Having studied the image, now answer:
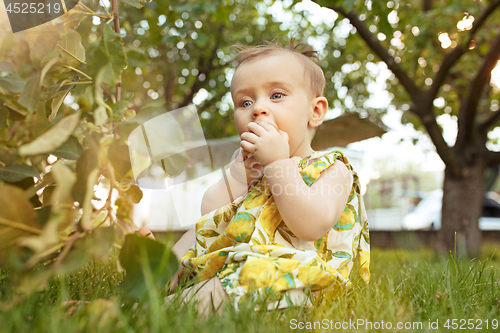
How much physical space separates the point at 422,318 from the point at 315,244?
15.1 inches

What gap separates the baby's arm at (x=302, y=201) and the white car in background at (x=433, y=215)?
393 inches

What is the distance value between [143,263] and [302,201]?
504 millimetres

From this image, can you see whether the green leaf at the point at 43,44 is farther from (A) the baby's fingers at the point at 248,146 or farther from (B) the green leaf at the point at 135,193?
(A) the baby's fingers at the point at 248,146

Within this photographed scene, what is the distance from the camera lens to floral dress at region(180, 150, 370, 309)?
3.28ft

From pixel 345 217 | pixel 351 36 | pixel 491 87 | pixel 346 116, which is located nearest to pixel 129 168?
pixel 345 217

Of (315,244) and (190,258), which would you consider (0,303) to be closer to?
(190,258)

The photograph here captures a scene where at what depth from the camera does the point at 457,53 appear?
3.67 metres

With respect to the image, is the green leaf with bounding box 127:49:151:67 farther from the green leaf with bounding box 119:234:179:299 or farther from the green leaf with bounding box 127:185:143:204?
the green leaf with bounding box 119:234:179:299

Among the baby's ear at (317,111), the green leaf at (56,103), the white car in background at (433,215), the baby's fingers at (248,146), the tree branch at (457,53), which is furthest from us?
the white car in background at (433,215)

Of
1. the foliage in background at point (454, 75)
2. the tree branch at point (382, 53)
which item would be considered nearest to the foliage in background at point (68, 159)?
the foliage in background at point (454, 75)

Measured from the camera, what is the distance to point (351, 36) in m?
4.18

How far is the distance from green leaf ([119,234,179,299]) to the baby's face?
2.10 ft

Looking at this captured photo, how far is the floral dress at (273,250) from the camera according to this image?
999 mm

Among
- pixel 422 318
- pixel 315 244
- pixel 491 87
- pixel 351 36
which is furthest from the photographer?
pixel 491 87
